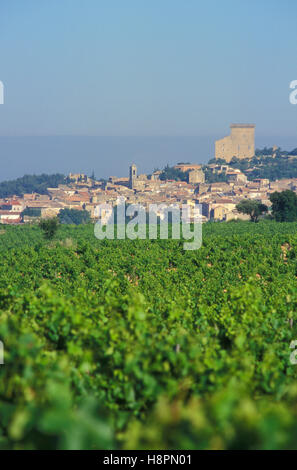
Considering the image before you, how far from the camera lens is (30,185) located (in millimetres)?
171000

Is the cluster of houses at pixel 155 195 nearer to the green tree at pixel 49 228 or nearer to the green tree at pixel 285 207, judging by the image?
the green tree at pixel 285 207

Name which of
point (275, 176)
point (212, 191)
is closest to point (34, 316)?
point (212, 191)

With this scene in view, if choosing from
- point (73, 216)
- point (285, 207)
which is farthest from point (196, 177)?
point (285, 207)

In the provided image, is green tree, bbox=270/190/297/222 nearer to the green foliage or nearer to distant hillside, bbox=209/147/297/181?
the green foliage

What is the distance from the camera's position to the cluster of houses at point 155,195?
10206cm

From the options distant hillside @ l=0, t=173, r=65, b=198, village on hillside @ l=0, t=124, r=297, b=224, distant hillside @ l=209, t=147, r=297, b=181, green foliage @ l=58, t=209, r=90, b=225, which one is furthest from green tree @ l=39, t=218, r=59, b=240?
distant hillside @ l=209, t=147, r=297, b=181

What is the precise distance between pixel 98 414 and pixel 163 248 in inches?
882

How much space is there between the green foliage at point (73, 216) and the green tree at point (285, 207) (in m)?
53.4

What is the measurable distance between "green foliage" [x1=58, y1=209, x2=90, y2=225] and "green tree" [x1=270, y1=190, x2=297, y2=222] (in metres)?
53.4

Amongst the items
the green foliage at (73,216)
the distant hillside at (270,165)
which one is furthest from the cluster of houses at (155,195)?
the distant hillside at (270,165)

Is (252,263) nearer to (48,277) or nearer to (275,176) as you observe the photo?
(48,277)

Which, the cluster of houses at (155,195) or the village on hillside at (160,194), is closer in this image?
the cluster of houses at (155,195)

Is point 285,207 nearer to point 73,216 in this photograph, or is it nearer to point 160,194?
point 73,216

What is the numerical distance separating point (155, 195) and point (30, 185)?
62.7m
